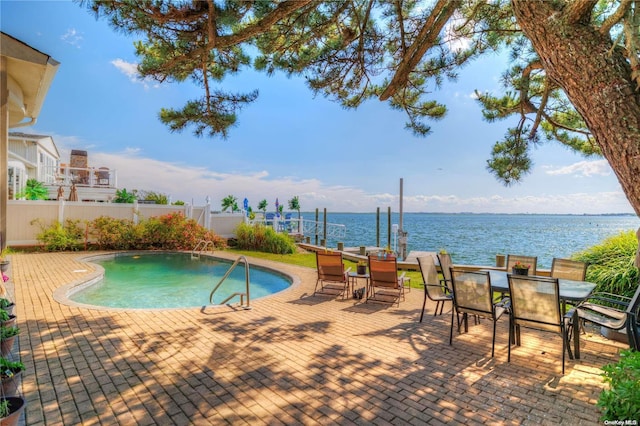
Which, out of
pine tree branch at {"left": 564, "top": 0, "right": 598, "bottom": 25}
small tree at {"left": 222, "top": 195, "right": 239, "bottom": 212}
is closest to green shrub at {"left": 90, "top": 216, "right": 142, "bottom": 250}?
small tree at {"left": 222, "top": 195, "right": 239, "bottom": 212}

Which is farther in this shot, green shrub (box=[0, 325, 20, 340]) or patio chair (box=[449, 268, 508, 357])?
patio chair (box=[449, 268, 508, 357])

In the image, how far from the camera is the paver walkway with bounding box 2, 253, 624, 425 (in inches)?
105

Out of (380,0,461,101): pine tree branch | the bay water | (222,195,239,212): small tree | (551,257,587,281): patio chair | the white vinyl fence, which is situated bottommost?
the bay water

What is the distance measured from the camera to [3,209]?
5762 millimetres

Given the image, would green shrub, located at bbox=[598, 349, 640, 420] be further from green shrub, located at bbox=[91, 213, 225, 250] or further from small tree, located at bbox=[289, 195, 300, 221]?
small tree, located at bbox=[289, 195, 300, 221]

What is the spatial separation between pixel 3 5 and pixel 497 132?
8.79 metres

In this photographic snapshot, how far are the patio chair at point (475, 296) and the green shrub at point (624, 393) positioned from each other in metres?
1.89

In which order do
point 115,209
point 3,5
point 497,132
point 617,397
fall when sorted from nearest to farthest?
1. point 617,397
2. point 3,5
3. point 497,132
4. point 115,209

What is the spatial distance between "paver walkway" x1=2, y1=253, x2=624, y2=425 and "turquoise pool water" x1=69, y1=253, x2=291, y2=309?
1.89m

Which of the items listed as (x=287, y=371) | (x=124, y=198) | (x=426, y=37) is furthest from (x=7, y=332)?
(x=124, y=198)

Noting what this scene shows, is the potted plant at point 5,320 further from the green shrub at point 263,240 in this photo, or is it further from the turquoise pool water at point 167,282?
the green shrub at point 263,240

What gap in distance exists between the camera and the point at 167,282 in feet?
30.7

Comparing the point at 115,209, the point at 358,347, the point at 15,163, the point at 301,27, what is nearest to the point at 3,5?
the point at 301,27

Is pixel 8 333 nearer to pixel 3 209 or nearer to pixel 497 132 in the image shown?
pixel 3 209
